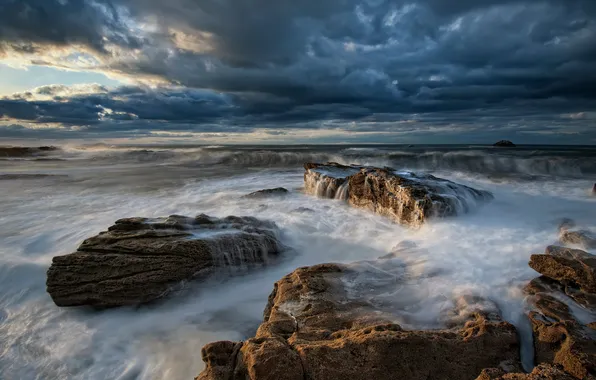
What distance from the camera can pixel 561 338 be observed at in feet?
9.43

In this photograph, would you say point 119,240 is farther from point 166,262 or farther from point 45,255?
point 45,255

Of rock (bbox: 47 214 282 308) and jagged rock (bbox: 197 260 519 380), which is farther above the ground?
jagged rock (bbox: 197 260 519 380)

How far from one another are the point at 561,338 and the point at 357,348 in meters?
1.81

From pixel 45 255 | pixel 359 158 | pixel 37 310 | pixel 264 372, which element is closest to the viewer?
pixel 264 372

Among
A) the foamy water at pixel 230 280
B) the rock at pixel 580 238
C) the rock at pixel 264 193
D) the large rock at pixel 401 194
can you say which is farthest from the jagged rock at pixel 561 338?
the rock at pixel 264 193

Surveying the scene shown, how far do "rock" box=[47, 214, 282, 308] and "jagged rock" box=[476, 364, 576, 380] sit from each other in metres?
4.22

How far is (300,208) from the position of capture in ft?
32.8

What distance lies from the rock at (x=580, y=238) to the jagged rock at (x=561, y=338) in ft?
8.80

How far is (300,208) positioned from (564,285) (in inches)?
270

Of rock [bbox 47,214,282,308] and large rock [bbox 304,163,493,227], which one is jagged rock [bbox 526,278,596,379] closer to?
large rock [bbox 304,163,493,227]

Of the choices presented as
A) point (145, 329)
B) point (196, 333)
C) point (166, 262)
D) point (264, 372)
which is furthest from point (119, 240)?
point (264, 372)

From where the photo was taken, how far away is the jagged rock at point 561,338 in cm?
247

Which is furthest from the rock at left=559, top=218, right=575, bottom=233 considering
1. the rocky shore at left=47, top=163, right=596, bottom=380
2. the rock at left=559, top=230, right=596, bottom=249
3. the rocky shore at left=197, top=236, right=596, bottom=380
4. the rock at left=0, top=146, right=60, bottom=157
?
the rock at left=0, top=146, right=60, bottom=157

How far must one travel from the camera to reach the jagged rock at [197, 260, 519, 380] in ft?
8.04
